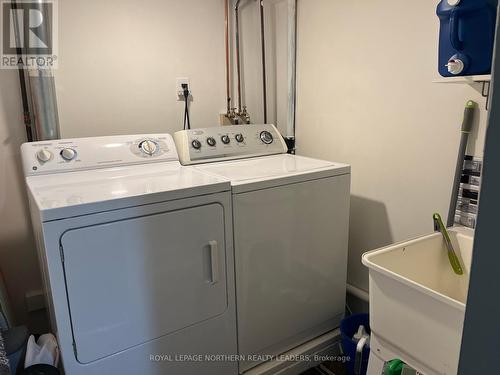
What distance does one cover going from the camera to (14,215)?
A: 1767 mm

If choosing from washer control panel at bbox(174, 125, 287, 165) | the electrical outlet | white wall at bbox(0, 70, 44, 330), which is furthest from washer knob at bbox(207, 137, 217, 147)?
white wall at bbox(0, 70, 44, 330)

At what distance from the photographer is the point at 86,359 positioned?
1.20 m

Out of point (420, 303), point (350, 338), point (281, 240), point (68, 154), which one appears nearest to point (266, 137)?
point (281, 240)

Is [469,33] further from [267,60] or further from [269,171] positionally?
[267,60]

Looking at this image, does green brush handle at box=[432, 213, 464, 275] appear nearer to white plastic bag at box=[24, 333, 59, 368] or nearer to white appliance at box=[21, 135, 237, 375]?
white appliance at box=[21, 135, 237, 375]

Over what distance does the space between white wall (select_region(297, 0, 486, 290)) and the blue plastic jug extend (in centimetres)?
24

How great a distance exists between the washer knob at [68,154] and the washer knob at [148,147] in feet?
0.97

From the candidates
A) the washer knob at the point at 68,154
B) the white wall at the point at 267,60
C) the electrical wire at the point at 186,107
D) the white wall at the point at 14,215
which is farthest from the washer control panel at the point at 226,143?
the white wall at the point at 14,215

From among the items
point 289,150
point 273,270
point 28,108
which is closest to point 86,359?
point 273,270

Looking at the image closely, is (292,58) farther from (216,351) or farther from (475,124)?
(216,351)

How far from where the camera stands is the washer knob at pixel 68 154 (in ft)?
5.22

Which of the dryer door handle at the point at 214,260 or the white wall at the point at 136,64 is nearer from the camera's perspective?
the dryer door handle at the point at 214,260

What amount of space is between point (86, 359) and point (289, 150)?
153cm

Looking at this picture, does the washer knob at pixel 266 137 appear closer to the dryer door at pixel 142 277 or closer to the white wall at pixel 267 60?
the white wall at pixel 267 60
